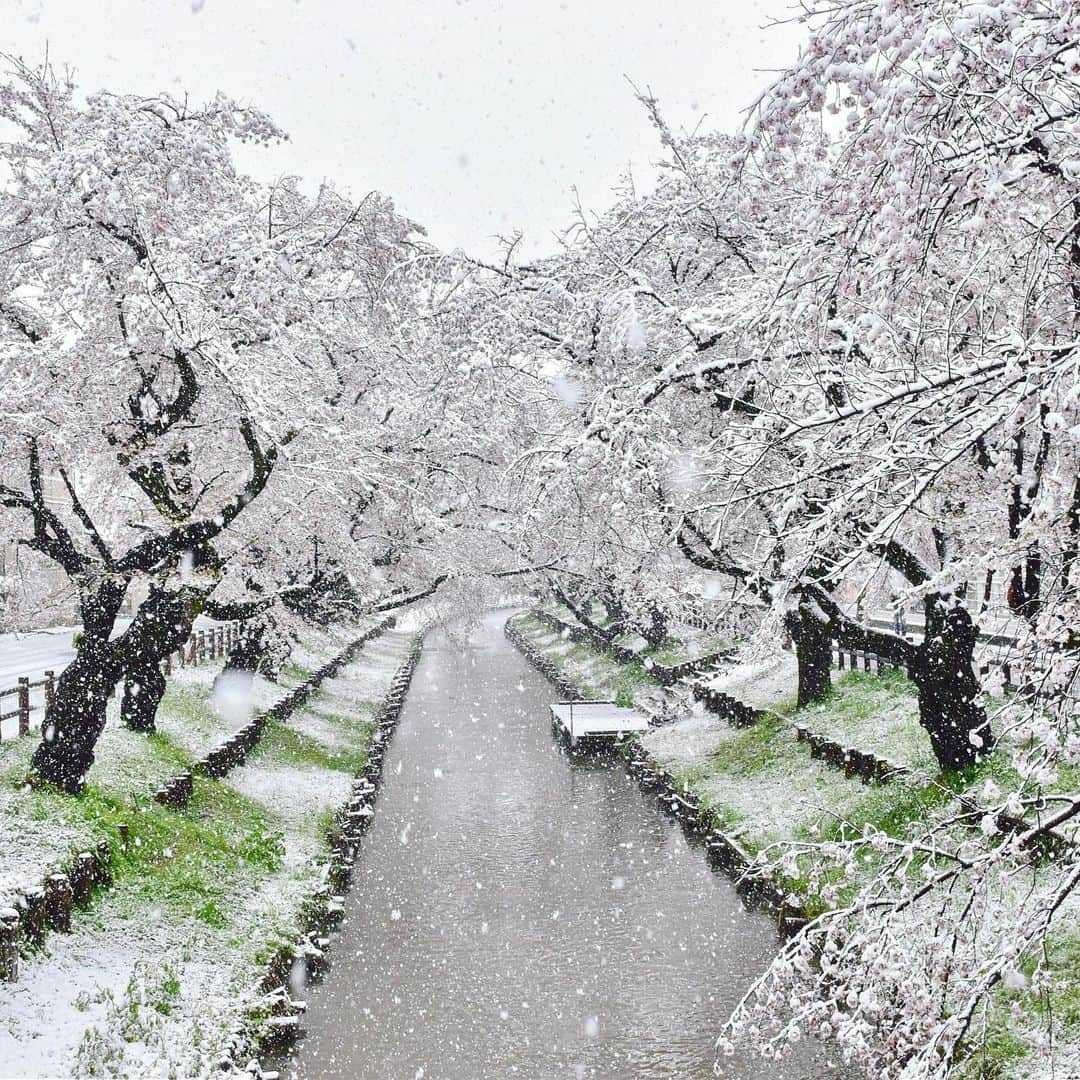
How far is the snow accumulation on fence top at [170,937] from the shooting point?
8.15 meters

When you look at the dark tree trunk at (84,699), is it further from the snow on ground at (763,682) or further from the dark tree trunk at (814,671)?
the snow on ground at (763,682)

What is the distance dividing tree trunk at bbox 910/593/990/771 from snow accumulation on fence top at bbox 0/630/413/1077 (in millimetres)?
8713

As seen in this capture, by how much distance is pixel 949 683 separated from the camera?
41.2 feet

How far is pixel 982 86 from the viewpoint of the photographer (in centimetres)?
390

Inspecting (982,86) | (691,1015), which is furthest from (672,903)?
(982,86)

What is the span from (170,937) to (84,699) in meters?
3.71

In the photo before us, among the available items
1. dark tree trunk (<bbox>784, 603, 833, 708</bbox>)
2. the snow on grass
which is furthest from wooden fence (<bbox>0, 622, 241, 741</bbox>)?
dark tree trunk (<bbox>784, 603, 833, 708</bbox>)

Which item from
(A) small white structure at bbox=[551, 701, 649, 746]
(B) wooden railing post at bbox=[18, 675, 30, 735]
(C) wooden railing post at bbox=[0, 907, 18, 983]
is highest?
(B) wooden railing post at bbox=[18, 675, 30, 735]

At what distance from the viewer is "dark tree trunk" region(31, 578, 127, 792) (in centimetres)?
1255

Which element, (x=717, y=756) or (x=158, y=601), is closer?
(x=158, y=601)

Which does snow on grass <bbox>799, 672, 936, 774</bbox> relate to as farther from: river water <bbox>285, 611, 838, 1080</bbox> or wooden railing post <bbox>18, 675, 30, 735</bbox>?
wooden railing post <bbox>18, 675, 30, 735</bbox>

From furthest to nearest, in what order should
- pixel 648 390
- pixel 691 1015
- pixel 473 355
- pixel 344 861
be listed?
1. pixel 344 861
2. pixel 691 1015
3. pixel 473 355
4. pixel 648 390

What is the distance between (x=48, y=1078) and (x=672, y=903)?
8.20 m

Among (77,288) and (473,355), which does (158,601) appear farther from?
(473,355)
